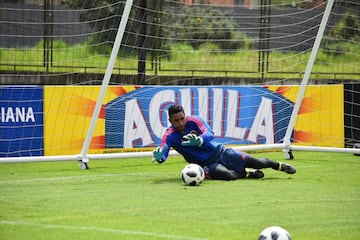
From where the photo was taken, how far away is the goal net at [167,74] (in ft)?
47.2

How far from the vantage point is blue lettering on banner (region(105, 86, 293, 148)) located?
15.1 meters

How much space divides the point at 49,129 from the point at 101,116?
1003mm

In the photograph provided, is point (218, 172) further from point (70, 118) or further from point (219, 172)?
point (70, 118)

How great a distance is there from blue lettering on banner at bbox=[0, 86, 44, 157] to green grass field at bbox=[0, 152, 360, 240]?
29 centimetres

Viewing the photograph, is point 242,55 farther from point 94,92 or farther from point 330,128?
point 94,92

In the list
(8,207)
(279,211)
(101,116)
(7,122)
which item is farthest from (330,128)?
(8,207)

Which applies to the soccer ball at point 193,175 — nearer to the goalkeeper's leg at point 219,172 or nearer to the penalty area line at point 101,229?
the goalkeeper's leg at point 219,172

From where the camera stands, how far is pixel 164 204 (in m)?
9.96

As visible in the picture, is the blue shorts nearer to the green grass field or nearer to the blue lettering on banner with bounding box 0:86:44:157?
the green grass field

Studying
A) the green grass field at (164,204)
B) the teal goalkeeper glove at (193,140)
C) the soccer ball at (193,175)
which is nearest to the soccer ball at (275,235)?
the green grass field at (164,204)

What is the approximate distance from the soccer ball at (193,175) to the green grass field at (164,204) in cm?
12

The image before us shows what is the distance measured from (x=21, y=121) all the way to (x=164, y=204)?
4.84 meters

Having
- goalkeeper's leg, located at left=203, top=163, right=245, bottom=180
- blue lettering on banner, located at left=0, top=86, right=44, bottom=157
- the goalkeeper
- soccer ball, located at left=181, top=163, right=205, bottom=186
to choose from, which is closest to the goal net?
blue lettering on banner, located at left=0, top=86, right=44, bottom=157

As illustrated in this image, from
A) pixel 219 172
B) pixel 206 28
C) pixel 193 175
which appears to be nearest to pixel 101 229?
pixel 193 175
